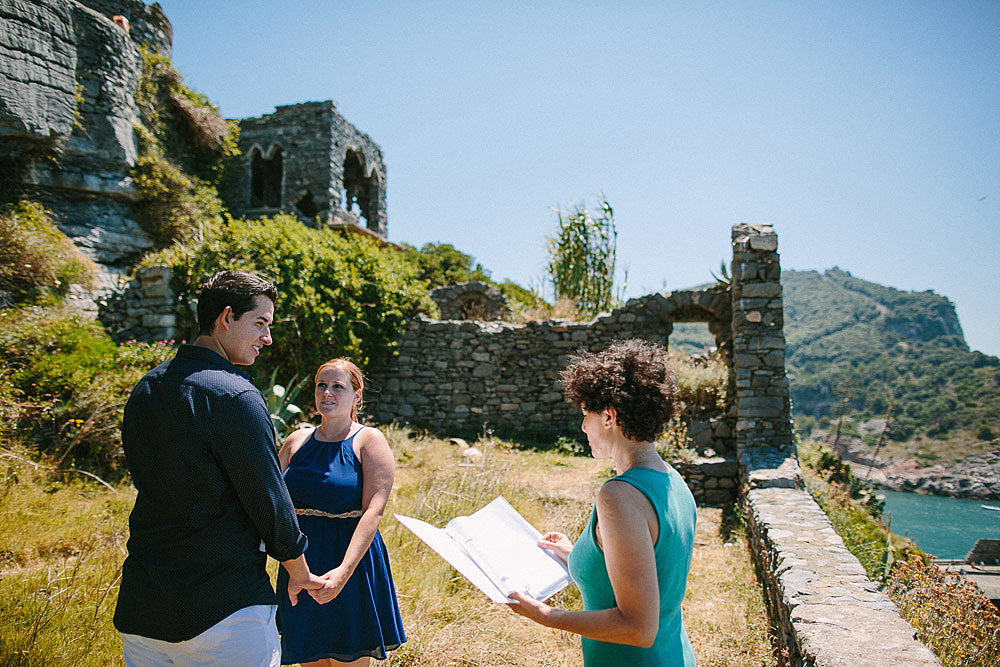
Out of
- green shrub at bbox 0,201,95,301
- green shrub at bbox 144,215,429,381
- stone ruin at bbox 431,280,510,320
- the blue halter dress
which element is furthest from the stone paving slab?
green shrub at bbox 0,201,95,301

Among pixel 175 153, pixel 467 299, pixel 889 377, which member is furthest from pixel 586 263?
pixel 889 377

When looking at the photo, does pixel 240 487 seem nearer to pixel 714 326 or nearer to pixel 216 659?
pixel 216 659

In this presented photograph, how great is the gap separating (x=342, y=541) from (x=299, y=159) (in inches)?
585

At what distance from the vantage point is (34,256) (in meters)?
7.56

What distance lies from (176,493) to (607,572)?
4.11ft

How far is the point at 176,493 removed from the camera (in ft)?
5.10

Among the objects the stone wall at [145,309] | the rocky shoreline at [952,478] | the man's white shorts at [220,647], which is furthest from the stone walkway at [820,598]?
the rocky shoreline at [952,478]

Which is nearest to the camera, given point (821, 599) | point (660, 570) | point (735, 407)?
point (660, 570)

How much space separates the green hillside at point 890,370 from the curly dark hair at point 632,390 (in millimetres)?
8446

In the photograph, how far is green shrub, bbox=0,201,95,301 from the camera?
24.2 ft

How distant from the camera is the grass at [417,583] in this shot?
298 centimetres

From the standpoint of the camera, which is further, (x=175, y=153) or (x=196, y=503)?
(x=175, y=153)

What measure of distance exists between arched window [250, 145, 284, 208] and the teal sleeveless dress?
16.1 m

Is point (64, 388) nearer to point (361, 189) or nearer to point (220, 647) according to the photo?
point (220, 647)
